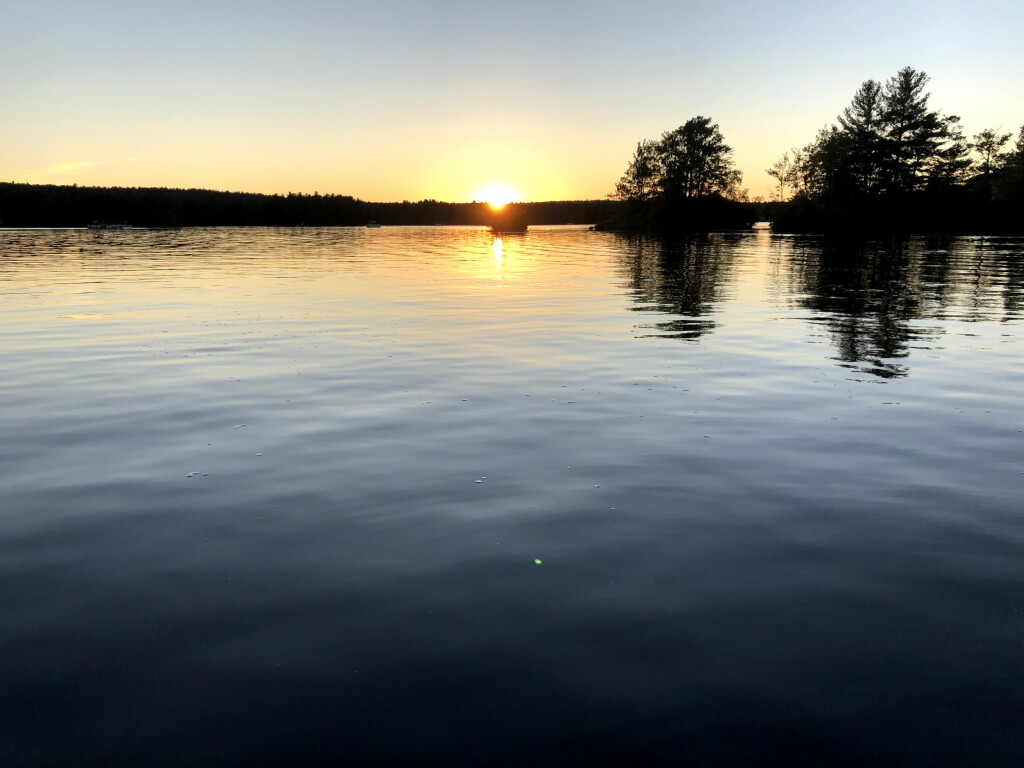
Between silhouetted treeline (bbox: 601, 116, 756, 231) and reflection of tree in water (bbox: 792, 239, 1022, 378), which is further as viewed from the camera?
silhouetted treeline (bbox: 601, 116, 756, 231)

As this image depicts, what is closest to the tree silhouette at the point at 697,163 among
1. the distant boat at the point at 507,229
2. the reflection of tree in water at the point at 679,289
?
the distant boat at the point at 507,229

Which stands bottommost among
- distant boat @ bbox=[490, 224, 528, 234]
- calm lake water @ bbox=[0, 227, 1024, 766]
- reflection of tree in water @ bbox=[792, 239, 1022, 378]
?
calm lake water @ bbox=[0, 227, 1024, 766]

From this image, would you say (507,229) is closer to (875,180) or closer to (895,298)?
(875,180)

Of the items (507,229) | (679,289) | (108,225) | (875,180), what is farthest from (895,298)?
(108,225)

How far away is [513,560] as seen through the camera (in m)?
6.54

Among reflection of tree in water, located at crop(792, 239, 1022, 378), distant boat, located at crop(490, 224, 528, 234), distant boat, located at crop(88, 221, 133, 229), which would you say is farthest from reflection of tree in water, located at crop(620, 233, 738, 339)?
distant boat, located at crop(88, 221, 133, 229)

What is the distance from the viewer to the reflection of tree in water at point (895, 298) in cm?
1831

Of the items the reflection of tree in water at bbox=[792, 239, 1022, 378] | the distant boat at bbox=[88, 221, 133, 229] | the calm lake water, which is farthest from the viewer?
the distant boat at bbox=[88, 221, 133, 229]

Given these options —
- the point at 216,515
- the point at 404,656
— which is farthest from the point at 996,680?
the point at 216,515

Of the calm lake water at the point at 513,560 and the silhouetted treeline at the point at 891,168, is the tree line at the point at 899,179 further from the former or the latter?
the calm lake water at the point at 513,560

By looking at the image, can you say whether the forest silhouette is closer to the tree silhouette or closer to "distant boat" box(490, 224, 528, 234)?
the tree silhouette

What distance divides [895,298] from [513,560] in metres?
27.9

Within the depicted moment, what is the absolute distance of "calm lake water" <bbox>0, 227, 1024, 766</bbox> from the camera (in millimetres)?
4355

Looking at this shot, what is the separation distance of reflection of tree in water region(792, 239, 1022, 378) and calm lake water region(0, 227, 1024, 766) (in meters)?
1.65
